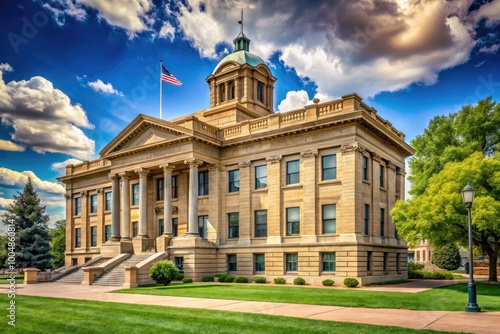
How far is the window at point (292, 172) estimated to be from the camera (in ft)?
115

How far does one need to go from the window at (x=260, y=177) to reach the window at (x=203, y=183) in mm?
5330

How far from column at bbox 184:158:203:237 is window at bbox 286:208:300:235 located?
301 inches

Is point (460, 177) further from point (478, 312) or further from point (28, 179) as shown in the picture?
point (28, 179)

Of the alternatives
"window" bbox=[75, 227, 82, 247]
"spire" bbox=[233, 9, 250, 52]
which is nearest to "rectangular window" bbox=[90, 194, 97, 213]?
"window" bbox=[75, 227, 82, 247]

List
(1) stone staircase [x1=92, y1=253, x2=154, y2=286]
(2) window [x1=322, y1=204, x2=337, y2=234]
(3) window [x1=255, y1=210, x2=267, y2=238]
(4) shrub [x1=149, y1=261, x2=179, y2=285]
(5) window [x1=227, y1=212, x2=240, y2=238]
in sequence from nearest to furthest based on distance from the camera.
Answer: (4) shrub [x1=149, y1=261, x2=179, y2=285]
(2) window [x1=322, y1=204, x2=337, y2=234]
(1) stone staircase [x1=92, y1=253, x2=154, y2=286]
(3) window [x1=255, y1=210, x2=267, y2=238]
(5) window [x1=227, y1=212, x2=240, y2=238]

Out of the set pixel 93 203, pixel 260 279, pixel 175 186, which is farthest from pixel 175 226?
pixel 93 203

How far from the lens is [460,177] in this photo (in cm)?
2812

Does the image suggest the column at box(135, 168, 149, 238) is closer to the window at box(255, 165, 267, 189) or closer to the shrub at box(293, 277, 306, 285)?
the window at box(255, 165, 267, 189)

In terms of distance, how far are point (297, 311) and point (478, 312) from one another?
6.32 m

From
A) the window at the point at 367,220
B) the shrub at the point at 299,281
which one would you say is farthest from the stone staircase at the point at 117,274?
the window at the point at 367,220

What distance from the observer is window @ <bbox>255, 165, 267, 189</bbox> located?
1458 inches

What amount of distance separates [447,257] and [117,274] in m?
42.5

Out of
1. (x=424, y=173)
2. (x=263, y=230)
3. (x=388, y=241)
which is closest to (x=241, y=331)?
(x=263, y=230)

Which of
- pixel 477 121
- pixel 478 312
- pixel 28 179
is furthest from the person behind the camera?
pixel 28 179
